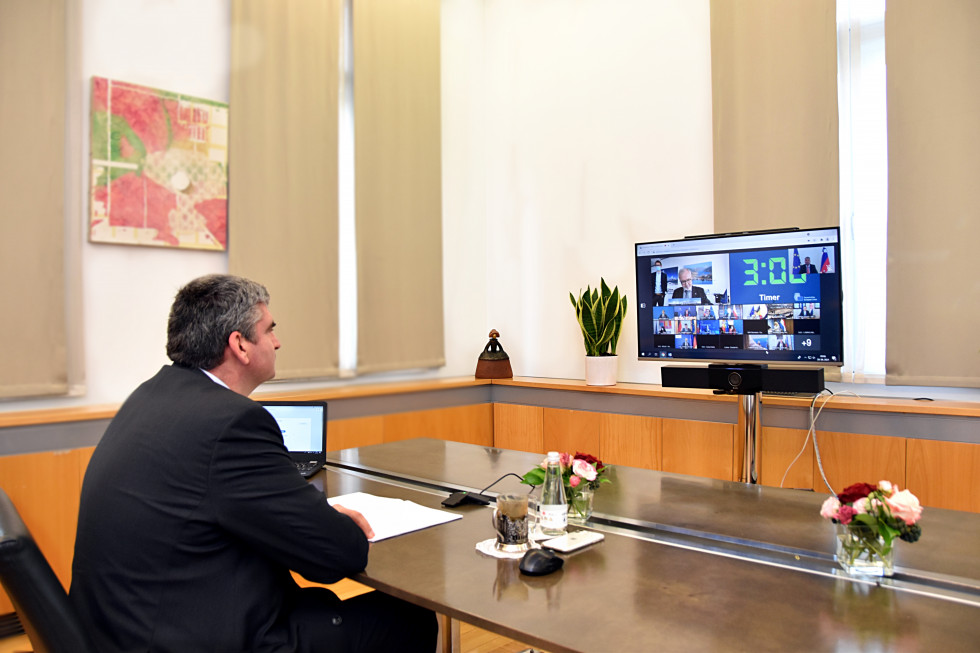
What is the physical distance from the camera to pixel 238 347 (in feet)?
6.07

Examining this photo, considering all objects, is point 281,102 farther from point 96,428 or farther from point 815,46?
point 815,46

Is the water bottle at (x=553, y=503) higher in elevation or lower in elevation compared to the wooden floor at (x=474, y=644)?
higher

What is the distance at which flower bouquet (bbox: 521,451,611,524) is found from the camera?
2.01 metres

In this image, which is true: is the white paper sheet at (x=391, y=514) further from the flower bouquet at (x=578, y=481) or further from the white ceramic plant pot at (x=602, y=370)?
the white ceramic plant pot at (x=602, y=370)

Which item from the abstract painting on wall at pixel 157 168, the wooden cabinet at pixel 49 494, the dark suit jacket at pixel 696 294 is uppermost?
the abstract painting on wall at pixel 157 168

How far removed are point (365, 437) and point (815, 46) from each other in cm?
334

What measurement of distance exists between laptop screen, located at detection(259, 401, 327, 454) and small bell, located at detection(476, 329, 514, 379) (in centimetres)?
239

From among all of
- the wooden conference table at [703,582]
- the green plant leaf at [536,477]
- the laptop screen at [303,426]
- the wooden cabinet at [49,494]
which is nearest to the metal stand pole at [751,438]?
the wooden conference table at [703,582]

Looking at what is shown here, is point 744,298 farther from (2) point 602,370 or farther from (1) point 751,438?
(2) point 602,370

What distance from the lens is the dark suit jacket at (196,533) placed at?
5.13ft

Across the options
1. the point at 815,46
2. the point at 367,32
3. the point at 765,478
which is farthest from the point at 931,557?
the point at 367,32

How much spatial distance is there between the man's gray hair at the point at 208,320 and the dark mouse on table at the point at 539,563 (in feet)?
2.95

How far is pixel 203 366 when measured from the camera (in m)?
1.83

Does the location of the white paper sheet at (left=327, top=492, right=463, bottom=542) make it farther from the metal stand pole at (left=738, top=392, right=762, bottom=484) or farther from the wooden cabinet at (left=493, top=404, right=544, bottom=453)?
the wooden cabinet at (left=493, top=404, right=544, bottom=453)
